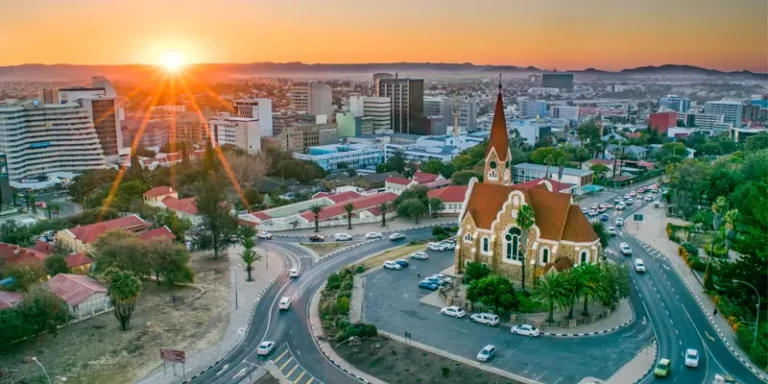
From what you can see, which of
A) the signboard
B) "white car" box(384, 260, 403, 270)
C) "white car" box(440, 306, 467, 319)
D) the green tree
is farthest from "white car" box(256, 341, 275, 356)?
"white car" box(384, 260, 403, 270)

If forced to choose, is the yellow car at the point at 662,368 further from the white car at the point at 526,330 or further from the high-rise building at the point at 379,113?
the high-rise building at the point at 379,113

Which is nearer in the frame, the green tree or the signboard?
the signboard

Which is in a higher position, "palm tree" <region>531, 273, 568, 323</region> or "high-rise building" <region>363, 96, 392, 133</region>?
"high-rise building" <region>363, 96, 392, 133</region>

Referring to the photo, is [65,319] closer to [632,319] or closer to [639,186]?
[632,319]

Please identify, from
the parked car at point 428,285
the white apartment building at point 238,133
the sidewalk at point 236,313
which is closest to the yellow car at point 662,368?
the parked car at point 428,285

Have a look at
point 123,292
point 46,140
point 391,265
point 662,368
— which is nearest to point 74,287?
point 123,292

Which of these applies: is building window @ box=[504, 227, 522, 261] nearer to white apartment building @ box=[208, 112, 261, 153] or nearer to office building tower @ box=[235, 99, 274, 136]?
white apartment building @ box=[208, 112, 261, 153]

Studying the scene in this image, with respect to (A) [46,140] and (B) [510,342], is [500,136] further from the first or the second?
(A) [46,140]

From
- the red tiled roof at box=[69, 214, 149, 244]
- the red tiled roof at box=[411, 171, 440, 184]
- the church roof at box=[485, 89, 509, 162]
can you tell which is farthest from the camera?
the red tiled roof at box=[411, 171, 440, 184]
